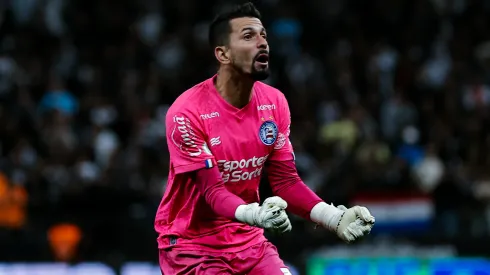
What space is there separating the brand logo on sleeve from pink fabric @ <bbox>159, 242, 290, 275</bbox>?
0.65 meters

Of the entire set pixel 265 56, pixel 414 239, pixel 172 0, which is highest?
pixel 172 0

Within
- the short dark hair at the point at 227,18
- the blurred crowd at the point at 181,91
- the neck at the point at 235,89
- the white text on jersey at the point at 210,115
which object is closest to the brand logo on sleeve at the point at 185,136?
the white text on jersey at the point at 210,115

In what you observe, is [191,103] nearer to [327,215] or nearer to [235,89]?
[235,89]

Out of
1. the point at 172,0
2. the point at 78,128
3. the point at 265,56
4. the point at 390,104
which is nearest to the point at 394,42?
the point at 390,104

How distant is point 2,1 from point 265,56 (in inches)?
515

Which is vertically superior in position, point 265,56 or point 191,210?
point 265,56

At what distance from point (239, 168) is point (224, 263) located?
0.59 meters

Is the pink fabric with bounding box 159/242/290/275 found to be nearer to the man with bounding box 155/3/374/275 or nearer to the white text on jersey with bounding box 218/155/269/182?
the man with bounding box 155/3/374/275

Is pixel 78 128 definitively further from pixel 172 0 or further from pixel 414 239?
pixel 414 239

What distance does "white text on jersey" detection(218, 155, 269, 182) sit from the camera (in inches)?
273

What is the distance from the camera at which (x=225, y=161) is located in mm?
6922

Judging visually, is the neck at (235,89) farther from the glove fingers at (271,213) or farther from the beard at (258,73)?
the glove fingers at (271,213)

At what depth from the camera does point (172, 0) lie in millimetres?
19859

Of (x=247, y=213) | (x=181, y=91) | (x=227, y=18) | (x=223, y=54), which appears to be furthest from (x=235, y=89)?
(x=181, y=91)
